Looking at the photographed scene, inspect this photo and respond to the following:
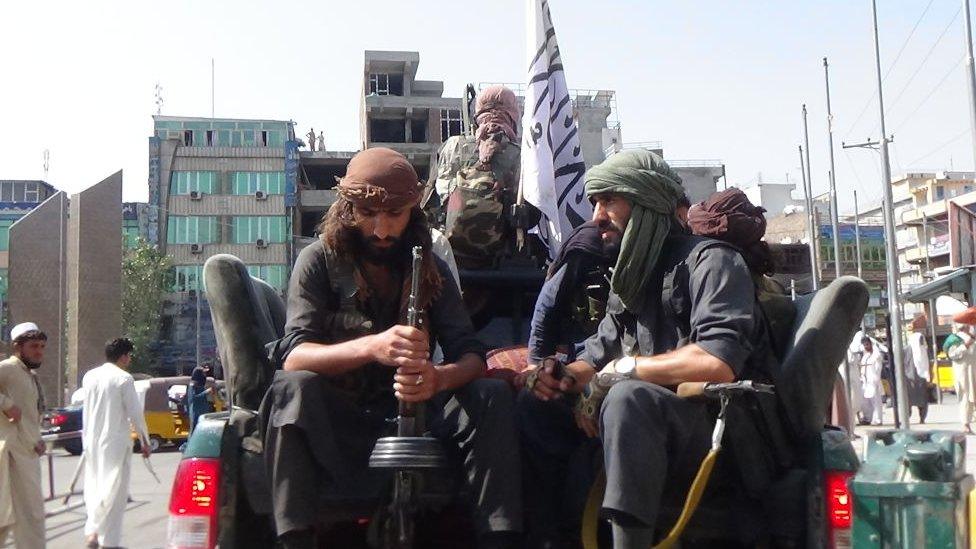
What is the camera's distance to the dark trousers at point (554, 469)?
3355 millimetres

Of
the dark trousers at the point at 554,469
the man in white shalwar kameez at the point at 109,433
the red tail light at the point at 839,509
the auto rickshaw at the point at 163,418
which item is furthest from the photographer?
the auto rickshaw at the point at 163,418

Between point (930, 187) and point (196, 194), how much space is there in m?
63.5

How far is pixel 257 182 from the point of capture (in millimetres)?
64938

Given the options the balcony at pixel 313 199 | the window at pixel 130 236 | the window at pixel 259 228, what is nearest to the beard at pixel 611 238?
the window at pixel 130 236

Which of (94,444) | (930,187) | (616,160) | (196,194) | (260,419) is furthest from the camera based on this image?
(930,187)

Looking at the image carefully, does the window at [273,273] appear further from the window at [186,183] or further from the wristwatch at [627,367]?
the wristwatch at [627,367]

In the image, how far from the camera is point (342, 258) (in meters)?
3.57

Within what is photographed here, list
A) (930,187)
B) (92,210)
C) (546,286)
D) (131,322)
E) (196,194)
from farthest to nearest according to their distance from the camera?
(930,187) → (196,194) → (131,322) → (92,210) → (546,286)

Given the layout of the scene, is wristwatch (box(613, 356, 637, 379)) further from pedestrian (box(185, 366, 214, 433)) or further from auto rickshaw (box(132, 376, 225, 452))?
auto rickshaw (box(132, 376, 225, 452))

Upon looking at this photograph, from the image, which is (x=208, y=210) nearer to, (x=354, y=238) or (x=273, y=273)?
(x=273, y=273)

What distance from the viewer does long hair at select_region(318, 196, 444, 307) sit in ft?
11.6

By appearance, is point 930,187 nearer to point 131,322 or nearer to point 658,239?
point 131,322

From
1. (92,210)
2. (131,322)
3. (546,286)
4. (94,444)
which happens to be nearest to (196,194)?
(131,322)

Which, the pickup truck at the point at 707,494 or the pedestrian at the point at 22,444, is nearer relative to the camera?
the pickup truck at the point at 707,494
